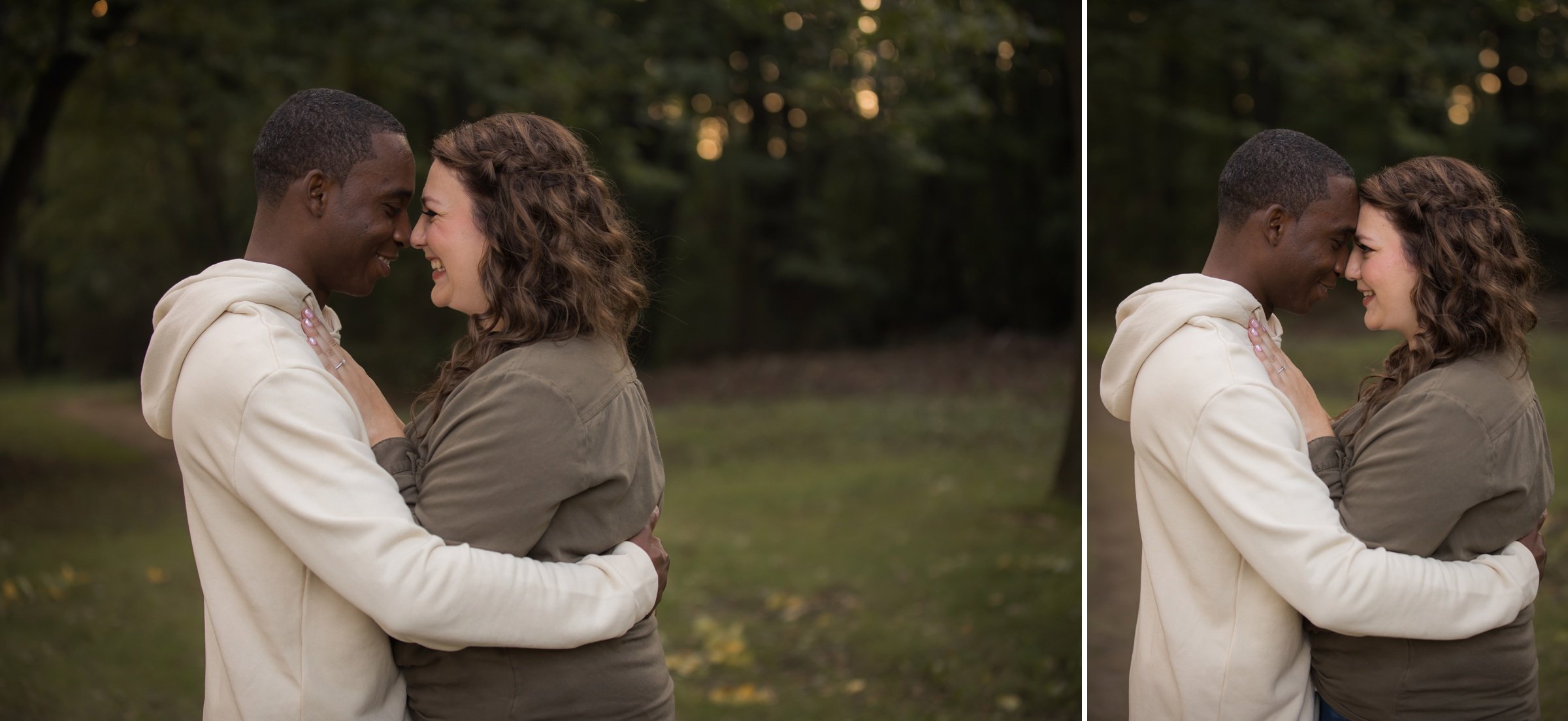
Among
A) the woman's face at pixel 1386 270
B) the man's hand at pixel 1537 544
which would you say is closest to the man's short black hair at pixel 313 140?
the woman's face at pixel 1386 270

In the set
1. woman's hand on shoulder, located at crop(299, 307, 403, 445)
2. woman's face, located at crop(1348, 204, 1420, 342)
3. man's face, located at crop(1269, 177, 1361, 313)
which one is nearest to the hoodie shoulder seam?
woman's hand on shoulder, located at crop(299, 307, 403, 445)

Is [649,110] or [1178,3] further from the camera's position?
[649,110]

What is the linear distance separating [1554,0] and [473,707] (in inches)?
370

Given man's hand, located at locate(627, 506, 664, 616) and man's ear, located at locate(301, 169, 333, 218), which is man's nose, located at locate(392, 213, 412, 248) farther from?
man's hand, located at locate(627, 506, 664, 616)

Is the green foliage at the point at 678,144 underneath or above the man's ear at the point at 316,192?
underneath

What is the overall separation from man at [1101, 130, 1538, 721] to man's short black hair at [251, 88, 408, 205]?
1.48 metres

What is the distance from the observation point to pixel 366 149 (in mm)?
2125

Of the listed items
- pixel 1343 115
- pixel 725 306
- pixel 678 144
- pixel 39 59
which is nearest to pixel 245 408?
pixel 39 59

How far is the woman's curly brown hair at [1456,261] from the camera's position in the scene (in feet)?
6.98

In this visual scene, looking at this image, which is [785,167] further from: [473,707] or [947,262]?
[473,707]

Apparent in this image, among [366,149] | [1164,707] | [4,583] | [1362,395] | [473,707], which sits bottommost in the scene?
[4,583]

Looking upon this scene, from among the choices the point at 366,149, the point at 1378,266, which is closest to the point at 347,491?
the point at 366,149

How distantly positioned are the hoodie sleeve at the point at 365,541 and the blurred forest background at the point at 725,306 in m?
0.79

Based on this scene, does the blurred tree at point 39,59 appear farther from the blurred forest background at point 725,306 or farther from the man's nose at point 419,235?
the man's nose at point 419,235
